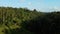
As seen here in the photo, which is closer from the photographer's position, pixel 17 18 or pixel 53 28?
pixel 53 28

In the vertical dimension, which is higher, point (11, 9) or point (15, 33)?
point (11, 9)

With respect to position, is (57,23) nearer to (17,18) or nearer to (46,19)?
(46,19)

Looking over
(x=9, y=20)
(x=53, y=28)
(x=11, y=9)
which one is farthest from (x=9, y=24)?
(x=53, y=28)

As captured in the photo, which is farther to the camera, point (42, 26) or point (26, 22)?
point (26, 22)

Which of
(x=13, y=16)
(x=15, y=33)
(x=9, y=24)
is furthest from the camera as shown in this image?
(x=13, y=16)

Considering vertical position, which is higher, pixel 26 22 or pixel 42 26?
pixel 26 22
